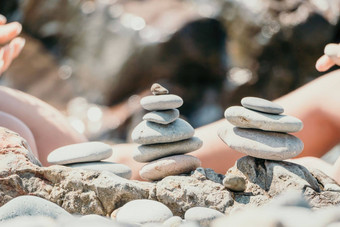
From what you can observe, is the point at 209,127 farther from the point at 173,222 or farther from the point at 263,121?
the point at 173,222

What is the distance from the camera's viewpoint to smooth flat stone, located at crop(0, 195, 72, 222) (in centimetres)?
114

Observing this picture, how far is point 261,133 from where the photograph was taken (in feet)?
5.16

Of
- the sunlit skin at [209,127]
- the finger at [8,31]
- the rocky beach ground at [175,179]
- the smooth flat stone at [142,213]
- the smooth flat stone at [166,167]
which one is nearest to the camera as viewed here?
the smooth flat stone at [142,213]

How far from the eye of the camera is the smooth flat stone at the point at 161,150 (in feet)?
5.46

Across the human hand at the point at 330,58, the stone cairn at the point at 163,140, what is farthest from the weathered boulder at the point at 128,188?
the human hand at the point at 330,58

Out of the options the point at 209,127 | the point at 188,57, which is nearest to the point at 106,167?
the point at 209,127

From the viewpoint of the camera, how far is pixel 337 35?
6.07m

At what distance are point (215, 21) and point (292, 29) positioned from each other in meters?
0.99

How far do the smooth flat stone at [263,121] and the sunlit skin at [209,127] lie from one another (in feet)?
1.57

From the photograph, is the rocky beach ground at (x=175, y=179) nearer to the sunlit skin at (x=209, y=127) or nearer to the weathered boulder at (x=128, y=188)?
the weathered boulder at (x=128, y=188)

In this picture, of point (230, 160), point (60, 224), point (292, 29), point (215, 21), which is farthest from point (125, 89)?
point (60, 224)

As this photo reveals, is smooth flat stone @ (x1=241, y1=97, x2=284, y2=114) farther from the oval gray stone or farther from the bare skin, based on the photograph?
the bare skin

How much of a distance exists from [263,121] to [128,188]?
48 centimetres

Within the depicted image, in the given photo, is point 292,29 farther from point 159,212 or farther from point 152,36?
point 159,212
